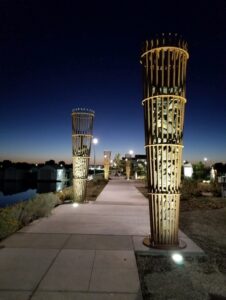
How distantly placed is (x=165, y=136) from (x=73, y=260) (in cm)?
314

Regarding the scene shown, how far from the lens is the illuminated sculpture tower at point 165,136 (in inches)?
238

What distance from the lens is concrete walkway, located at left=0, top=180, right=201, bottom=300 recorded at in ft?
12.7

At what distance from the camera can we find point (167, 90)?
6090 millimetres

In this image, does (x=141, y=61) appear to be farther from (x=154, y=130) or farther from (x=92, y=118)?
(x=92, y=118)

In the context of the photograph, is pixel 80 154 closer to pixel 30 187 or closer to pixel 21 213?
pixel 21 213

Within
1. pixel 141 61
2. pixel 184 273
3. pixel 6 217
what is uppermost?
pixel 141 61

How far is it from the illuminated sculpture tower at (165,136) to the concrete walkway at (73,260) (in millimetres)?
653

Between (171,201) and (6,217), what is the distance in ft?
13.7

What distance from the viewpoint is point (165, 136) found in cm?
606

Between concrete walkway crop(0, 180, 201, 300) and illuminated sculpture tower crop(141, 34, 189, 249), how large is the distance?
2.14 ft

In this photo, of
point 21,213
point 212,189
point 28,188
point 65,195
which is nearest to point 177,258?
point 21,213

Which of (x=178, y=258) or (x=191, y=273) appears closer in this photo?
(x=191, y=273)

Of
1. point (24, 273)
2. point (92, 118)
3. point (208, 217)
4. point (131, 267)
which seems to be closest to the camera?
point (24, 273)

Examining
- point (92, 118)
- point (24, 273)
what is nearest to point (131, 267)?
point (24, 273)
